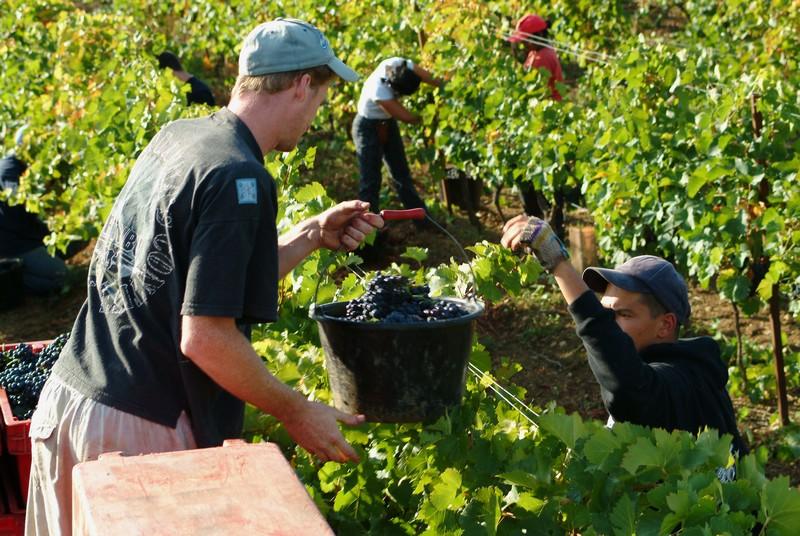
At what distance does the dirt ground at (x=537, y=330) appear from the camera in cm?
561

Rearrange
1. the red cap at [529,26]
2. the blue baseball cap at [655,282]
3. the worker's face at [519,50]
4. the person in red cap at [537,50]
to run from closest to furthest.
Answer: the blue baseball cap at [655,282] → the person in red cap at [537,50] → the red cap at [529,26] → the worker's face at [519,50]

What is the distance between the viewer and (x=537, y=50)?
29.6 feet

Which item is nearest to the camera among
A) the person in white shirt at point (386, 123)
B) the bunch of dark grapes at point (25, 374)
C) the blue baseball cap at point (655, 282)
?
the blue baseball cap at point (655, 282)

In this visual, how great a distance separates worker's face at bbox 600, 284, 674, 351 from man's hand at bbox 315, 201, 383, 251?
2.42 feet

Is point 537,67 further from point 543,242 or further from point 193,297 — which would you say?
point 193,297

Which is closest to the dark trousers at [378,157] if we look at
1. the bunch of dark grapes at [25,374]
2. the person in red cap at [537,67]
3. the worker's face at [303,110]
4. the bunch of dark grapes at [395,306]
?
the person in red cap at [537,67]

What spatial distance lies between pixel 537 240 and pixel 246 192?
85cm

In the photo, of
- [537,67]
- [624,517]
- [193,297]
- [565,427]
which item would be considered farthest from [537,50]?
[624,517]

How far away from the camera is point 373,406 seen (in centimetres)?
244

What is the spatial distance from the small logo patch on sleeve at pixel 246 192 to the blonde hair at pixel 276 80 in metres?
0.29

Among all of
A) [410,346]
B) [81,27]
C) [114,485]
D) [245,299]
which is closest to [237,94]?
[245,299]

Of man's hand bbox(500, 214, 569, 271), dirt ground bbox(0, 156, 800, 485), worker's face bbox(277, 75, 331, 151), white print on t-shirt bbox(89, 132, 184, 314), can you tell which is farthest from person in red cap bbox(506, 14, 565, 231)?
white print on t-shirt bbox(89, 132, 184, 314)

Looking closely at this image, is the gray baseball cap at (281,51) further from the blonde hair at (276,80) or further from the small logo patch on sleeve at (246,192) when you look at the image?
the small logo patch on sleeve at (246,192)

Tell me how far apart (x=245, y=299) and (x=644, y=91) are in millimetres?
4108
